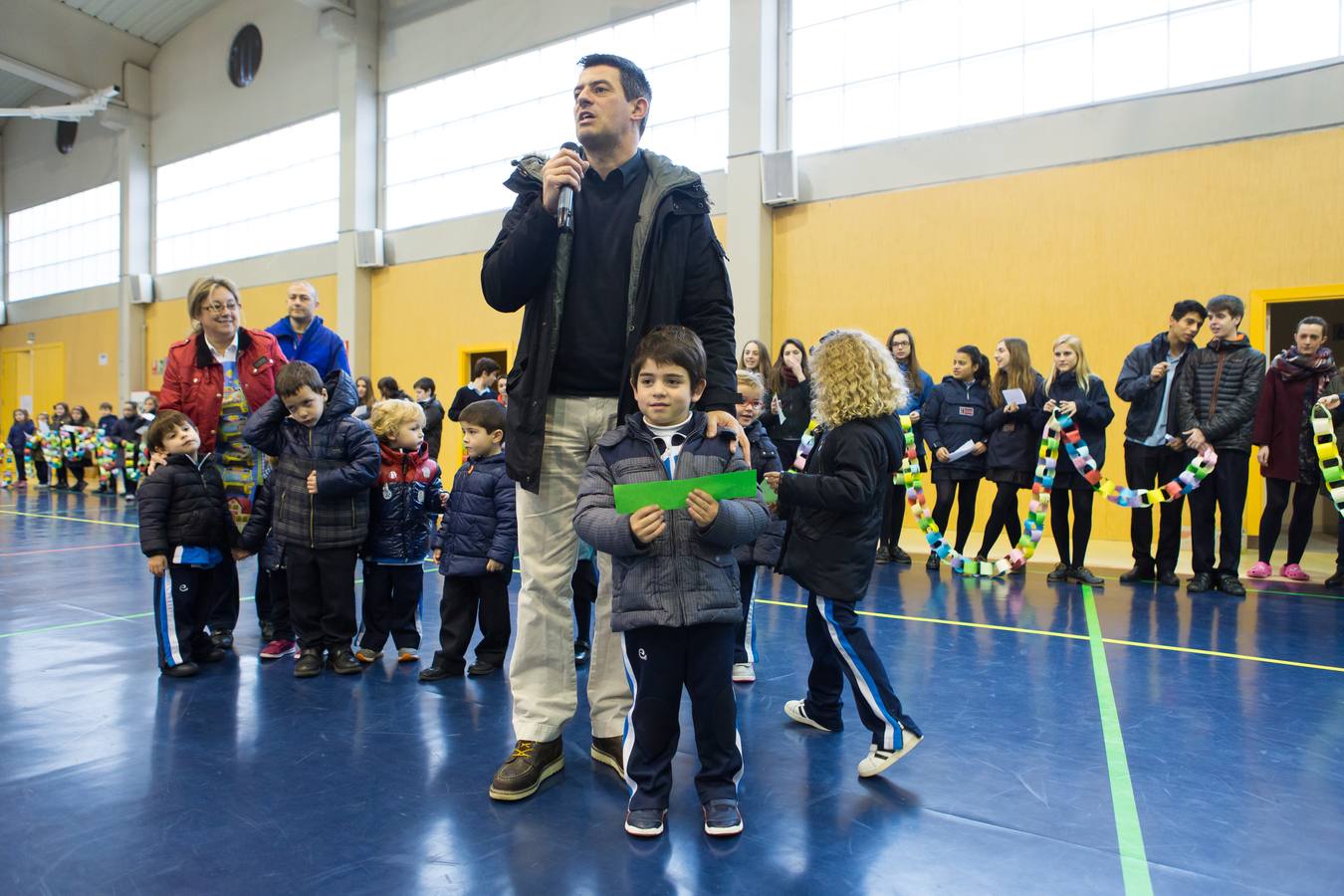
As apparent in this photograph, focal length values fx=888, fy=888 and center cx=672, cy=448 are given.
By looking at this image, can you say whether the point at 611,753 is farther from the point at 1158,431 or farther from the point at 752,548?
the point at 1158,431

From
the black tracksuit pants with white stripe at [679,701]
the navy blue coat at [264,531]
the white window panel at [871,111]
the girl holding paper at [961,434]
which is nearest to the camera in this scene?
the black tracksuit pants with white stripe at [679,701]

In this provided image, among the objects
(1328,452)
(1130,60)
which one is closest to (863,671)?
(1328,452)

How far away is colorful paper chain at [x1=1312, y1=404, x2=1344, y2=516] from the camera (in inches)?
216

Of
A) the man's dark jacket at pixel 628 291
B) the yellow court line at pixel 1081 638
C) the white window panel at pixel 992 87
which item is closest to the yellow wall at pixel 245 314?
the white window panel at pixel 992 87

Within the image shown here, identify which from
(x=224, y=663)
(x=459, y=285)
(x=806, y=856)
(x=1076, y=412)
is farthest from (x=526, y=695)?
(x=459, y=285)

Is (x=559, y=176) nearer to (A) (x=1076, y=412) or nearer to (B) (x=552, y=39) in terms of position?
(A) (x=1076, y=412)

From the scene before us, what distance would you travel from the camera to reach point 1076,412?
5.95 m

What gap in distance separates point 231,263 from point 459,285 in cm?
594

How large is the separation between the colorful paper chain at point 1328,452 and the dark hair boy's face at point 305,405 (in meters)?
5.74

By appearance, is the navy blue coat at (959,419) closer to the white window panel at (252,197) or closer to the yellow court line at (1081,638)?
the yellow court line at (1081,638)

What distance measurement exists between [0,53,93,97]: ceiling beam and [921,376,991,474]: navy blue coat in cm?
Answer: 1795

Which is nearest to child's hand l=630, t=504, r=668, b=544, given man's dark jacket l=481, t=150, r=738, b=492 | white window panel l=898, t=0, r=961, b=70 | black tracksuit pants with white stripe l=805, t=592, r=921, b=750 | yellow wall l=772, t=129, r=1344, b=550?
man's dark jacket l=481, t=150, r=738, b=492

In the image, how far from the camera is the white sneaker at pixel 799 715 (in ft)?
9.89

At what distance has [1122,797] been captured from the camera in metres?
2.42
